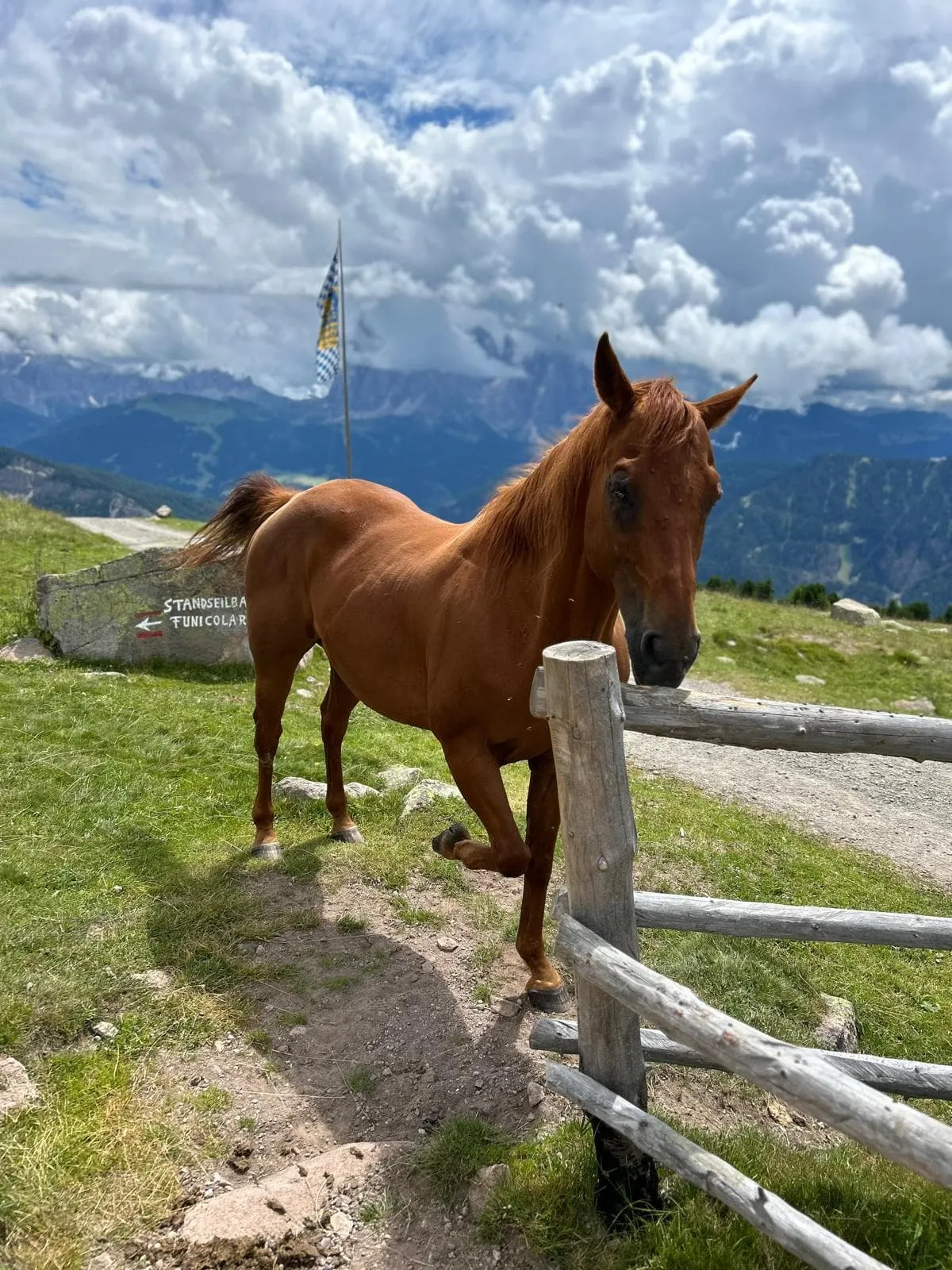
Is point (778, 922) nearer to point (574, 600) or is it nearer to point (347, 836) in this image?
point (574, 600)

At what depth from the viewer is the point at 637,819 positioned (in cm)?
753

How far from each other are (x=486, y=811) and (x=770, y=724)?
1683 millimetres

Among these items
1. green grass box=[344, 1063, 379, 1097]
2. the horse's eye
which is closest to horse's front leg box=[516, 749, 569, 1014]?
green grass box=[344, 1063, 379, 1097]

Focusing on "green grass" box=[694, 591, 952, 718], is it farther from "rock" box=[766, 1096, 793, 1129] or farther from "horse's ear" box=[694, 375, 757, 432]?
"horse's ear" box=[694, 375, 757, 432]

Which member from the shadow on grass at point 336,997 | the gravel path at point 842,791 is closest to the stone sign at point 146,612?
the shadow on grass at point 336,997

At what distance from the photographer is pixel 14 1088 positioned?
3.47m

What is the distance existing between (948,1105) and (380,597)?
4373mm

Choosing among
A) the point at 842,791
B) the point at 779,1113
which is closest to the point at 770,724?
the point at 779,1113

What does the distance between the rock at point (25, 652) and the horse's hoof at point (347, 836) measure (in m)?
6.92

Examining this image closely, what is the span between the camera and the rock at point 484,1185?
3043 millimetres

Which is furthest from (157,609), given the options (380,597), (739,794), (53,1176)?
(53,1176)

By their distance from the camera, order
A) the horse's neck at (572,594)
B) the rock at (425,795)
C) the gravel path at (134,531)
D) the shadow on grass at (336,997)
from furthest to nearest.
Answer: the gravel path at (134,531), the rock at (425,795), the shadow on grass at (336,997), the horse's neck at (572,594)

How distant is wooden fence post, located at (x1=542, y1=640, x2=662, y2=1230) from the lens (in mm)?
2742

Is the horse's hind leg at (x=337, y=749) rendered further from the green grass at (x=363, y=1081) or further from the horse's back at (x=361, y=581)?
the green grass at (x=363, y=1081)
